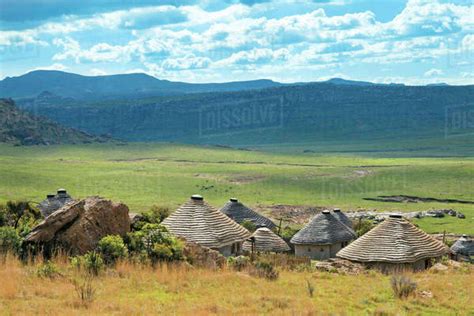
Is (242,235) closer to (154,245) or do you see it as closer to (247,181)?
(154,245)

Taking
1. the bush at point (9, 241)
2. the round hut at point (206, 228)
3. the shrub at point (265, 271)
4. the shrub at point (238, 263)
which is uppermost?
the bush at point (9, 241)

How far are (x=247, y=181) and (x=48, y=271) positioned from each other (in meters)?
75.0

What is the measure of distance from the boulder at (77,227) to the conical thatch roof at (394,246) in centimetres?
1142

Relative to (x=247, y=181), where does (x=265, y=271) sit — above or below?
above

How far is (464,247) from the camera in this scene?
39.0m

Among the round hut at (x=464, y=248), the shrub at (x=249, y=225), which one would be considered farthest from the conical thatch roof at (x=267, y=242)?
the round hut at (x=464, y=248)

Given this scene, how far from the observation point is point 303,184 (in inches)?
3332

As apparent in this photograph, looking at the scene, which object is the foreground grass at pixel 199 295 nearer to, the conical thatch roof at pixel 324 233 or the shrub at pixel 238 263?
the shrub at pixel 238 263

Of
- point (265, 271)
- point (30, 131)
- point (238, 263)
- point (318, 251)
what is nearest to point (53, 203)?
point (318, 251)

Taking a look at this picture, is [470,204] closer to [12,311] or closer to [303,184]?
[303,184]

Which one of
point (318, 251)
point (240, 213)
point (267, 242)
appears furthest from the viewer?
point (240, 213)

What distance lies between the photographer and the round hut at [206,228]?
23.9m

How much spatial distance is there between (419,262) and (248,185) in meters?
59.3

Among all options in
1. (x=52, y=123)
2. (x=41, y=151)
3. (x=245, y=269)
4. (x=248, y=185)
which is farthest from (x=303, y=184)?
(x=52, y=123)
